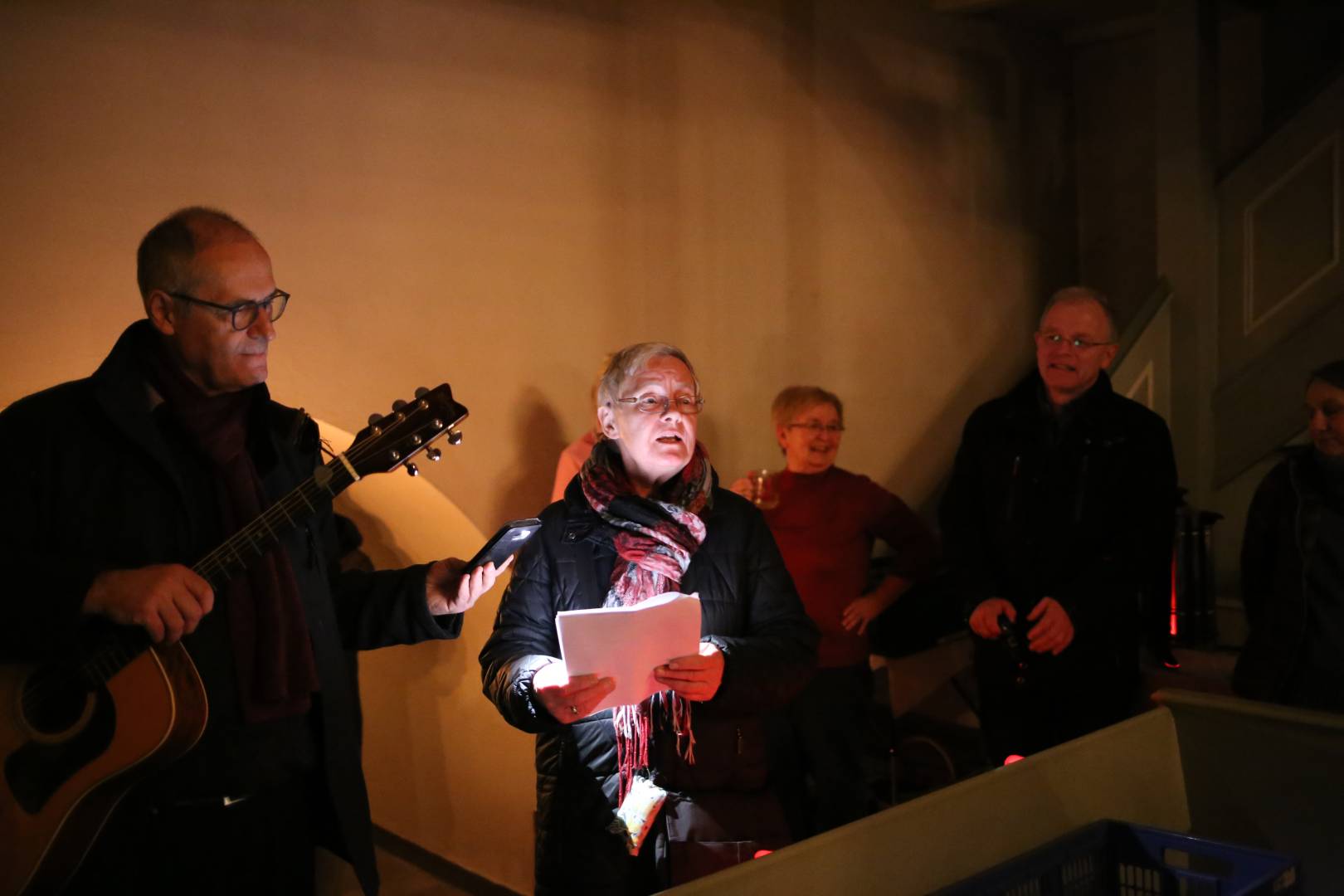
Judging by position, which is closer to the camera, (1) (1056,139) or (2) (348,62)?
(2) (348,62)

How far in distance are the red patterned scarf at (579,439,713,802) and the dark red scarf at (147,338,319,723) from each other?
60 centimetres

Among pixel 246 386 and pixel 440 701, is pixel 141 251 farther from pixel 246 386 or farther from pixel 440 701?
pixel 440 701

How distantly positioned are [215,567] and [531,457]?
6.65 ft

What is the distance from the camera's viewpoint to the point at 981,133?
19.0 feet

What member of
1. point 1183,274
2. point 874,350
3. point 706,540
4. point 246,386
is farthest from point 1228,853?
point 1183,274

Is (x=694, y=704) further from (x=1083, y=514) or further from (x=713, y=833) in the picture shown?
(x=1083, y=514)

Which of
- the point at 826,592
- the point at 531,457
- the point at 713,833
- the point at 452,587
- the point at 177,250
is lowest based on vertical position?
the point at 713,833

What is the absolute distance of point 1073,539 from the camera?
3.26 metres

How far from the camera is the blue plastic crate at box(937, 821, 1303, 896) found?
5.63 ft

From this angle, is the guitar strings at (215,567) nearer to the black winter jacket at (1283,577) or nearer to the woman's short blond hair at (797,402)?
the woman's short blond hair at (797,402)

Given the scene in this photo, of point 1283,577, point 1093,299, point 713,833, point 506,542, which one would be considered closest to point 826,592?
point 1093,299

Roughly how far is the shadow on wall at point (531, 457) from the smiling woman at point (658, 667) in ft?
4.72

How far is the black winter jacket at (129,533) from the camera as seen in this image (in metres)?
1.81

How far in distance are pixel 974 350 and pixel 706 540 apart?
3.81m
